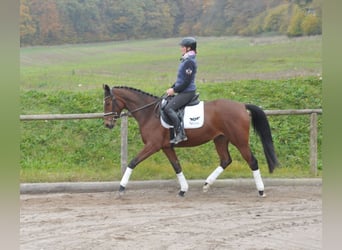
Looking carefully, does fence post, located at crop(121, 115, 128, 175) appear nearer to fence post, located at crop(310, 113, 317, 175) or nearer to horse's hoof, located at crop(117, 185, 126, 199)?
horse's hoof, located at crop(117, 185, 126, 199)

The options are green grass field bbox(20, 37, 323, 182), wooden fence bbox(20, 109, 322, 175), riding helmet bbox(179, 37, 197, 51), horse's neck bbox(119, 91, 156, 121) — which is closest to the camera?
riding helmet bbox(179, 37, 197, 51)

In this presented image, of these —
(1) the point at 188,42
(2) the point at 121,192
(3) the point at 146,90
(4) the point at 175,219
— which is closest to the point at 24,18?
(4) the point at 175,219

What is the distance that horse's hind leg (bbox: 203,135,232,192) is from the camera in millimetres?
7227

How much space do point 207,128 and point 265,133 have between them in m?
0.88

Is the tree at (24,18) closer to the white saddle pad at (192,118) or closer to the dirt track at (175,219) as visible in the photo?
the dirt track at (175,219)

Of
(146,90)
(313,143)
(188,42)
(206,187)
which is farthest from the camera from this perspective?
(146,90)

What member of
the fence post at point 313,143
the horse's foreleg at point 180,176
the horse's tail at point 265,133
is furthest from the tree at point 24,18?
the fence post at point 313,143

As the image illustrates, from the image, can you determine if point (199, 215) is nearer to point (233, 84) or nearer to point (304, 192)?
point (304, 192)

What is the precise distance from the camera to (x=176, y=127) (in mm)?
7035

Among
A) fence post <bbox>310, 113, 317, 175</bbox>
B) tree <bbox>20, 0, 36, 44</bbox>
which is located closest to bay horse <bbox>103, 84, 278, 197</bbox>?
fence post <bbox>310, 113, 317, 175</bbox>

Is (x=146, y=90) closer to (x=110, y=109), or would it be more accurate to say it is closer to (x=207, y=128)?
(x=110, y=109)

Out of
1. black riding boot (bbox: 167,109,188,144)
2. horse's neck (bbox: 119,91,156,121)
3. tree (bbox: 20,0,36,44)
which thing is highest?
tree (bbox: 20,0,36,44)

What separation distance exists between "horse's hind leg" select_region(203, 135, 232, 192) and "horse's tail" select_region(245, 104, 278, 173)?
0.54 m
